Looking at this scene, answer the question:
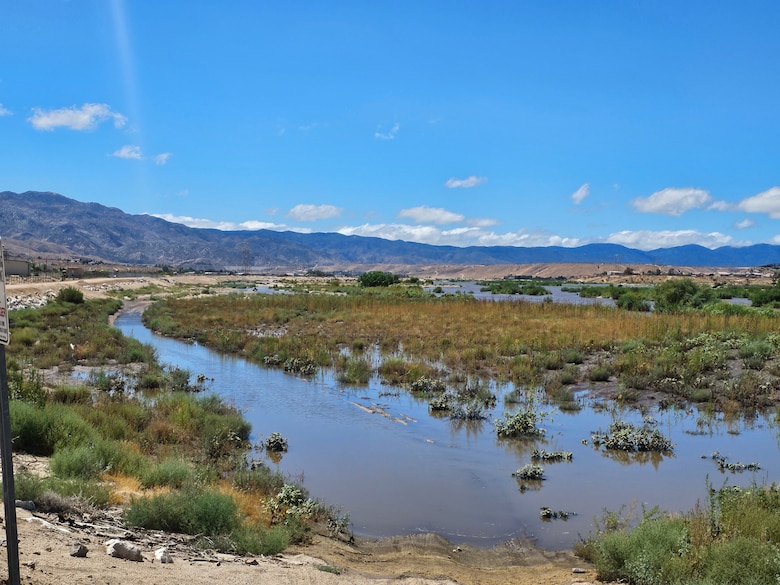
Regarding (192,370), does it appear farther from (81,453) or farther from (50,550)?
(50,550)

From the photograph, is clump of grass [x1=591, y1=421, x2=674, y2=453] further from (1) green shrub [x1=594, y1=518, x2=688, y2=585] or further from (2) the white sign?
(2) the white sign

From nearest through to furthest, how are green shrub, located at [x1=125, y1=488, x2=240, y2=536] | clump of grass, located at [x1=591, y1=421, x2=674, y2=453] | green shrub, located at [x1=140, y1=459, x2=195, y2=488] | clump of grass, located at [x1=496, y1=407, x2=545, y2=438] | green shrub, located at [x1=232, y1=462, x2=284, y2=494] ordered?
1. green shrub, located at [x1=125, y1=488, x2=240, y2=536]
2. green shrub, located at [x1=140, y1=459, x2=195, y2=488]
3. green shrub, located at [x1=232, y1=462, x2=284, y2=494]
4. clump of grass, located at [x1=591, y1=421, x2=674, y2=453]
5. clump of grass, located at [x1=496, y1=407, x2=545, y2=438]

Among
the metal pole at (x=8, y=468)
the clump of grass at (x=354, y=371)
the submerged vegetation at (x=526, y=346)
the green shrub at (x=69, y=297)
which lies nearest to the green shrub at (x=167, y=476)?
the metal pole at (x=8, y=468)

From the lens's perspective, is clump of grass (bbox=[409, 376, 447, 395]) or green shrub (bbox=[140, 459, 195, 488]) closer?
green shrub (bbox=[140, 459, 195, 488])

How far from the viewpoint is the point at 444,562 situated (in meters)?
7.89

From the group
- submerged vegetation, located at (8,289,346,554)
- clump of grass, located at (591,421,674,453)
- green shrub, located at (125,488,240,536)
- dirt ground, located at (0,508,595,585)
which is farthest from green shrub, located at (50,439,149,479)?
clump of grass, located at (591,421,674,453)

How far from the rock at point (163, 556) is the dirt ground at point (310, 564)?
62 millimetres

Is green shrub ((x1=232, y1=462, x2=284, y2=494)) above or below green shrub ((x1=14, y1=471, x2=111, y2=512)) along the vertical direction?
below

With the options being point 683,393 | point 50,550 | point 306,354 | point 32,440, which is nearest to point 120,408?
point 32,440

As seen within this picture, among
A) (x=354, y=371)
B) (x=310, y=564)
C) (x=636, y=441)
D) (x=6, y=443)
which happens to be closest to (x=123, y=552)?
(x=310, y=564)

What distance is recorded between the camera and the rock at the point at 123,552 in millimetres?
5738

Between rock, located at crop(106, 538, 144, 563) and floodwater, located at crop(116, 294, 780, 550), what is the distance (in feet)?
13.3

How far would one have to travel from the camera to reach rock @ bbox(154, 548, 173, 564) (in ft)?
19.5

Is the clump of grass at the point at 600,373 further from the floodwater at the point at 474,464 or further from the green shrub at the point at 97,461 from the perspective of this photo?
the green shrub at the point at 97,461
